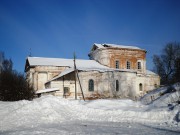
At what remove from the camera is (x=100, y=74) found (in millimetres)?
29969

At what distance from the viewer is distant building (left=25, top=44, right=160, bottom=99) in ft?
93.7

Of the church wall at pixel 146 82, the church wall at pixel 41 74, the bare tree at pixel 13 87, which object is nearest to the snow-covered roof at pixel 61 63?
the church wall at pixel 41 74

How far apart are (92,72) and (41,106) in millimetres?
18309

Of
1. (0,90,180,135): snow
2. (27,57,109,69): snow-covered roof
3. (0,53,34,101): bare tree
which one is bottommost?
(0,90,180,135): snow

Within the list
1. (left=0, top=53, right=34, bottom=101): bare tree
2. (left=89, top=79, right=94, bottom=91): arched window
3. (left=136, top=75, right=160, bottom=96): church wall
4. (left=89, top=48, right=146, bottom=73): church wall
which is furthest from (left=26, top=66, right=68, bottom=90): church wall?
(left=0, top=53, right=34, bottom=101): bare tree

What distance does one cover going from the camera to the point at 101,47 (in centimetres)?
3581

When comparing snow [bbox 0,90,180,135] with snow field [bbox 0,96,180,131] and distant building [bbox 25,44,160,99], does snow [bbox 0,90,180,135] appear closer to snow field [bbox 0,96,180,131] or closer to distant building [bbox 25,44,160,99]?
snow field [bbox 0,96,180,131]

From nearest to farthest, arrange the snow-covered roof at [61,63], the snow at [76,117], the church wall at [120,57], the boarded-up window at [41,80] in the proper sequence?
1. the snow at [76,117]
2. the boarded-up window at [41,80]
3. the snow-covered roof at [61,63]
4. the church wall at [120,57]

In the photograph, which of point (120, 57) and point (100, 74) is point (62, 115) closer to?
point (100, 74)

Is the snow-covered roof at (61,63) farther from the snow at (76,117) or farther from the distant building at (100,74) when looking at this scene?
the snow at (76,117)

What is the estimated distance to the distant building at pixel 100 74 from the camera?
28.5 meters

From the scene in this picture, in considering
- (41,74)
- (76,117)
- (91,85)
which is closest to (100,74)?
(91,85)

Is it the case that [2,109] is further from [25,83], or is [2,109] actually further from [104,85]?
[104,85]

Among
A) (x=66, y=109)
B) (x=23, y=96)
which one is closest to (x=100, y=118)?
(x=66, y=109)
